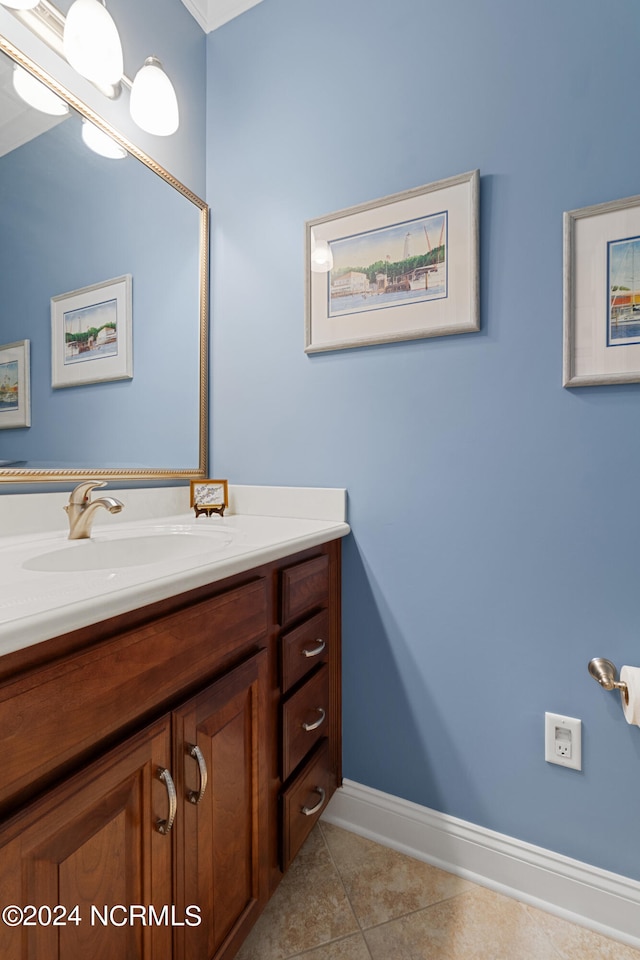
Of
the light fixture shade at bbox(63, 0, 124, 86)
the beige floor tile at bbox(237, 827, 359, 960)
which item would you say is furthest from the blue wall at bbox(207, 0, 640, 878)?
the light fixture shade at bbox(63, 0, 124, 86)

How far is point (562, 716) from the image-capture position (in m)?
1.04

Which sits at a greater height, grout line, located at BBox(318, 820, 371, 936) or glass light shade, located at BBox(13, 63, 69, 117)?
glass light shade, located at BBox(13, 63, 69, 117)

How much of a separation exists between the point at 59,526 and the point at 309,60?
4.90 ft

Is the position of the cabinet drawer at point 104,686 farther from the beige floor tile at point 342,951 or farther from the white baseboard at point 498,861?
the white baseboard at point 498,861

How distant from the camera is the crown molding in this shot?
145cm

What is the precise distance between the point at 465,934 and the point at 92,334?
5.39 feet

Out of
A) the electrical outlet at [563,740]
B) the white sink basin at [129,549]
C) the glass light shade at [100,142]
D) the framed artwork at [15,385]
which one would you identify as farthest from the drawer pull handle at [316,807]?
the glass light shade at [100,142]

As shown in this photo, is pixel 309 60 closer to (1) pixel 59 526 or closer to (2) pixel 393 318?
(2) pixel 393 318

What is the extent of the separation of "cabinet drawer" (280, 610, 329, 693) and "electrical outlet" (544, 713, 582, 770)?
21.8 inches

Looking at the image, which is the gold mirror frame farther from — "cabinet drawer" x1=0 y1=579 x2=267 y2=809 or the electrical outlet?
the electrical outlet

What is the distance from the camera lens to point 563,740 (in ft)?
3.43

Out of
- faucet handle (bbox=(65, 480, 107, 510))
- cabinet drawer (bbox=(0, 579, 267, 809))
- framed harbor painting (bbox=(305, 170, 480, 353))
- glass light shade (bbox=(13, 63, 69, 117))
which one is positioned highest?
glass light shade (bbox=(13, 63, 69, 117))

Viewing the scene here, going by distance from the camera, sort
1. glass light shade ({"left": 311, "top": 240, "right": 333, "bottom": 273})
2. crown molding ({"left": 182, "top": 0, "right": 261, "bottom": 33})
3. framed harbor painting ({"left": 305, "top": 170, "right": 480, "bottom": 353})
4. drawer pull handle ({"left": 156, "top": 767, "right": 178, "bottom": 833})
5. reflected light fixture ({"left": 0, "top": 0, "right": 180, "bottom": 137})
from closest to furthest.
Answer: drawer pull handle ({"left": 156, "top": 767, "right": 178, "bottom": 833})
reflected light fixture ({"left": 0, "top": 0, "right": 180, "bottom": 137})
framed harbor painting ({"left": 305, "top": 170, "right": 480, "bottom": 353})
glass light shade ({"left": 311, "top": 240, "right": 333, "bottom": 273})
crown molding ({"left": 182, "top": 0, "right": 261, "bottom": 33})

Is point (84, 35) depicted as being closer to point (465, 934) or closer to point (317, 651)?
point (317, 651)
